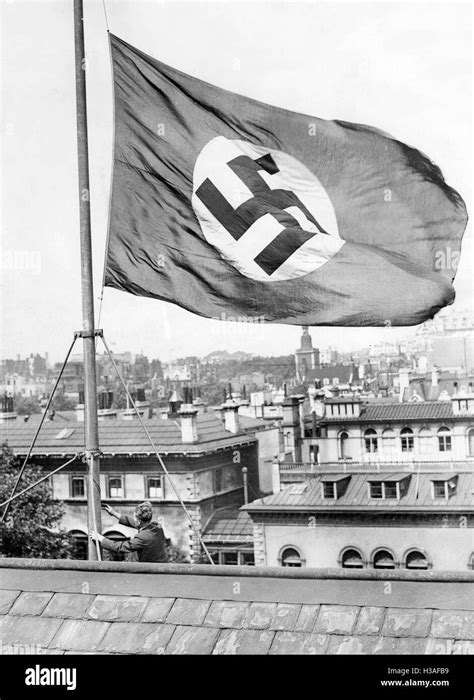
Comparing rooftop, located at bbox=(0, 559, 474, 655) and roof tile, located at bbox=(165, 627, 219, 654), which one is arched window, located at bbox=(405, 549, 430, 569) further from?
roof tile, located at bbox=(165, 627, 219, 654)

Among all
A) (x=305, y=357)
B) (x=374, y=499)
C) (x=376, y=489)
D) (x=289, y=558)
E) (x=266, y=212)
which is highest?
(x=266, y=212)

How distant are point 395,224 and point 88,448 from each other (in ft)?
8.62

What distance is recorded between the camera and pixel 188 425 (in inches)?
1230

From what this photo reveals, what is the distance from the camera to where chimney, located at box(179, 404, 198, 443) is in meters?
31.0

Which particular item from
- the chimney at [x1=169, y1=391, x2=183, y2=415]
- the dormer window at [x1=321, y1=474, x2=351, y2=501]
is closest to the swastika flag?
the dormer window at [x1=321, y1=474, x2=351, y2=501]

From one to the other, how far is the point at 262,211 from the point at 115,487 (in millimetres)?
25160

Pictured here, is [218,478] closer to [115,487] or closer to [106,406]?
[115,487]

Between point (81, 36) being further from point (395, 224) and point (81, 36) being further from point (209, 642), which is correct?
point (209, 642)

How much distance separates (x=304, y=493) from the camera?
97.3ft

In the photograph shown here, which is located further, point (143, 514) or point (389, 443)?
point (389, 443)

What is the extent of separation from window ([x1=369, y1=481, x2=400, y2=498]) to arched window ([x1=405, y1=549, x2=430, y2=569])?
2.02 metres

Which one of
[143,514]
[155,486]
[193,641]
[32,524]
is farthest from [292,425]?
A: [193,641]

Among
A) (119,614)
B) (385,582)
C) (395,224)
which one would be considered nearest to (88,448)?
(119,614)

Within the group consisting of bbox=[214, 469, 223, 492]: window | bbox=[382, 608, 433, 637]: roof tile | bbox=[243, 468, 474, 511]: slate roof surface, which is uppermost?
bbox=[382, 608, 433, 637]: roof tile
